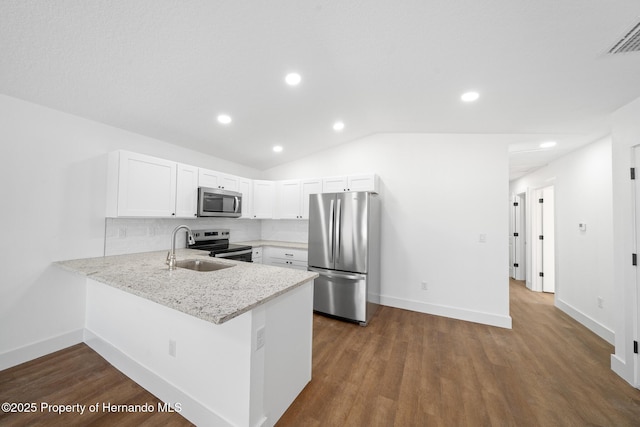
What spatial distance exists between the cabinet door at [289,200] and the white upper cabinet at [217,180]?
812mm

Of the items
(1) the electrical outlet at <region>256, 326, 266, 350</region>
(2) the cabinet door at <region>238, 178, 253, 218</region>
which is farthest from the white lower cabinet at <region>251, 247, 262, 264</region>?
(1) the electrical outlet at <region>256, 326, 266, 350</region>

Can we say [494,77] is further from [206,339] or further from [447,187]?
[206,339]

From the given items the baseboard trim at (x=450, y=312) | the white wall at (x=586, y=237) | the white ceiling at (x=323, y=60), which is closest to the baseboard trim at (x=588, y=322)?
the white wall at (x=586, y=237)

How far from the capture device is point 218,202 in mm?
3367

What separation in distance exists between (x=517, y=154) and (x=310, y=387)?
14.4ft

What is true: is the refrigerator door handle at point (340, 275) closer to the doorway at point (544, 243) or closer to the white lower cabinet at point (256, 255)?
the white lower cabinet at point (256, 255)

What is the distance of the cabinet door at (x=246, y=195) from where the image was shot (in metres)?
3.96

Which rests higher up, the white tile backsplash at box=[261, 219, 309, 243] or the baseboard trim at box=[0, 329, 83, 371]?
the white tile backsplash at box=[261, 219, 309, 243]

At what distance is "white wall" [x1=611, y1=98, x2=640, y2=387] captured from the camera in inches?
75.5

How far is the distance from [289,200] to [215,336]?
117 inches

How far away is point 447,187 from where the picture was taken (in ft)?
11.0

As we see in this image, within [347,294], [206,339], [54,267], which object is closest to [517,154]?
[347,294]

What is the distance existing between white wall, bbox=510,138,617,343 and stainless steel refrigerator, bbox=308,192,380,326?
8.80ft

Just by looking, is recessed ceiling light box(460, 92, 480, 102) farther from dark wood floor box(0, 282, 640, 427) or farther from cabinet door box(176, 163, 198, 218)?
cabinet door box(176, 163, 198, 218)
